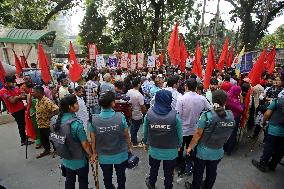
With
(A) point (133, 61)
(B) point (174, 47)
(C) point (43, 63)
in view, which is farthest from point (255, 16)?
(C) point (43, 63)

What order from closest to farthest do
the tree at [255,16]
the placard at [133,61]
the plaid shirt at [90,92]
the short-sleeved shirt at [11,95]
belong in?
1. the short-sleeved shirt at [11,95]
2. the plaid shirt at [90,92]
3. the placard at [133,61]
4. the tree at [255,16]

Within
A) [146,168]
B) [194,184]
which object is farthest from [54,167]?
[194,184]

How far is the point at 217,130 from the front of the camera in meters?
3.94

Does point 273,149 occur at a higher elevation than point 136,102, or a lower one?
lower

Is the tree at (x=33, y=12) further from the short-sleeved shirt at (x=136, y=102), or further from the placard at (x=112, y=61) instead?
the short-sleeved shirt at (x=136, y=102)

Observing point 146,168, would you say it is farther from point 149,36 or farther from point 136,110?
point 149,36

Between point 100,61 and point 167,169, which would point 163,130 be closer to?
point 167,169

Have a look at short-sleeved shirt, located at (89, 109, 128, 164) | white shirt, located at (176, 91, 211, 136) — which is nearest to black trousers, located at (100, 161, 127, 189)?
short-sleeved shirt, located at (89, 109, 128, 164)

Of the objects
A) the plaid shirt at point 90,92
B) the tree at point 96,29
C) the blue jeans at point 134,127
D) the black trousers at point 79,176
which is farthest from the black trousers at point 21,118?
the tree at point 96,29

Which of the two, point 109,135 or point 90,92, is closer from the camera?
point 109,135

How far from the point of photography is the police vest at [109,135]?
3.76 metres

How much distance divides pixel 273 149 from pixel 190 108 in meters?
1.90

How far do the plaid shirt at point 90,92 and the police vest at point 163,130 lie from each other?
3604mm

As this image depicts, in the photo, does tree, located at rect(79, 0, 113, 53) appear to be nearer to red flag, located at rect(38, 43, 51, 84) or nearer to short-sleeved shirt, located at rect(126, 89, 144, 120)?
red flag, located at rect(38, 43, 51, 84)
